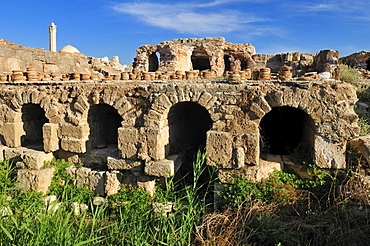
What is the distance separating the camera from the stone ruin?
573cm

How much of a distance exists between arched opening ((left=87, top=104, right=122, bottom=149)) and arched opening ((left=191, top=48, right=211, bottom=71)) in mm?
7582

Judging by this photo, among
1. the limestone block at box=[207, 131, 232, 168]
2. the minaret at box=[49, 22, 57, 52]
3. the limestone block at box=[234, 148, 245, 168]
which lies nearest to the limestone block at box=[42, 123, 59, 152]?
the limestone block at box=[207, 131, 232, 168]

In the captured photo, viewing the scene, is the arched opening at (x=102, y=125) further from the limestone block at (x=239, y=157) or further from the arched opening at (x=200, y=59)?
the arched opening at (x=200, y=59)

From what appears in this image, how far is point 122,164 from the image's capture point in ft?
22.4

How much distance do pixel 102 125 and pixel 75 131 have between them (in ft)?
3.14

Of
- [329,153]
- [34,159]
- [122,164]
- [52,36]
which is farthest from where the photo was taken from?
[52,36]

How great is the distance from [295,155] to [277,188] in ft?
3.38

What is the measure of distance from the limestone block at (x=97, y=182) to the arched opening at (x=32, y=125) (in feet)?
5.93

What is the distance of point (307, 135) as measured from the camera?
676cm

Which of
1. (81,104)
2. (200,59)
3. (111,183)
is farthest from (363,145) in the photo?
(200,59)

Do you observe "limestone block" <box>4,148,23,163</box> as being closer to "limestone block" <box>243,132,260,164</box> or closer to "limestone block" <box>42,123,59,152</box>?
"limestone block" <box>42,123,59,152</box>

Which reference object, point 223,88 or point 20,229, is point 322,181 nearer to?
point 223,88

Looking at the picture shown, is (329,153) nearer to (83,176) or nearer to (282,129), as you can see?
(282,129)

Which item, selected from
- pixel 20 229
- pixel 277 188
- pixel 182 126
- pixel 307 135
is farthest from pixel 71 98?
pixel 307 135
